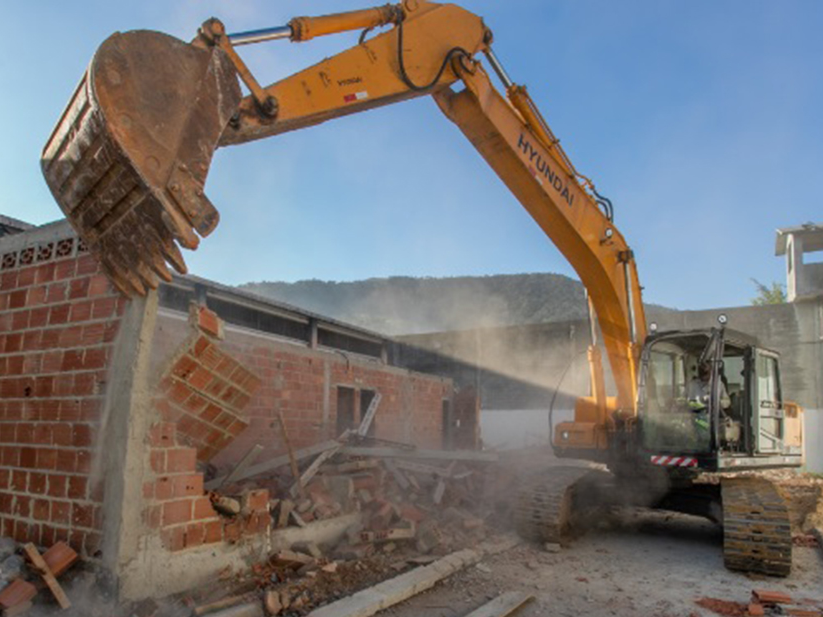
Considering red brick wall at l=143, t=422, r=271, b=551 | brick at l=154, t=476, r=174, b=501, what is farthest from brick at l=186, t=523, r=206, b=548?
brick at l=154, t=476, r=174, b=501

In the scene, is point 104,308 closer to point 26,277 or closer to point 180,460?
point 26,277

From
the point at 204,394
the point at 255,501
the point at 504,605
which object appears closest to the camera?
the point at 204,394

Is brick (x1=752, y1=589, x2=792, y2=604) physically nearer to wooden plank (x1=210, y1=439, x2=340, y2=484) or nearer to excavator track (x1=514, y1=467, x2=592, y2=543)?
excavator track (x1=514, y1=467, x2=592, y2=543)

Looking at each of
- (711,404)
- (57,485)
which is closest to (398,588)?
(57,485)

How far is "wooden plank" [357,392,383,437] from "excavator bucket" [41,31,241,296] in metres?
8.65

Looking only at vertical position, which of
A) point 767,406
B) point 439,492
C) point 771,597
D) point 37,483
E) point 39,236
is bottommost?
point 771,597

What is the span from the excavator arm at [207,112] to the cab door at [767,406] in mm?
3624

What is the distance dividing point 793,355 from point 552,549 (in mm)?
14188

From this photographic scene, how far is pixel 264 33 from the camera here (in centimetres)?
405

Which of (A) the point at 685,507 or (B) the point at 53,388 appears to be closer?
(B) the point at 53,388

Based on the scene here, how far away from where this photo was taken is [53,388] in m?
4.19

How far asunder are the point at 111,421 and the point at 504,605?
3.36 m

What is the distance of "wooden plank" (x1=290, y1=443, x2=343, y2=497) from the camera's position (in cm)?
638

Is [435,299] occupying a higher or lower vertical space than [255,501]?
higher
